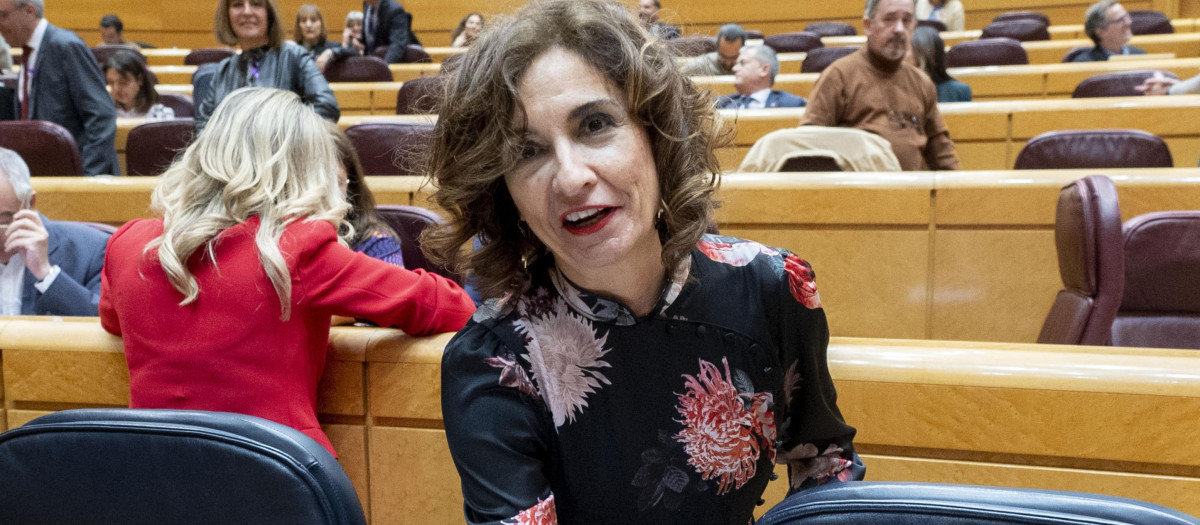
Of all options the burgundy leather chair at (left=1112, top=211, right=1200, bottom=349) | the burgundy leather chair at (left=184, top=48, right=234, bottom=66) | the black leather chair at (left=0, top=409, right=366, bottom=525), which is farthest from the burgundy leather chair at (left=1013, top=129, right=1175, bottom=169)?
the burgundy leather chair at (left=184, top=48, right=234, bottom=66)

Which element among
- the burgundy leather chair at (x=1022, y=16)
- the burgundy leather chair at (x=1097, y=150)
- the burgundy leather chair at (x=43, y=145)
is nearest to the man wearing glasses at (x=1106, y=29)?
the burgundy leather chair at (x=1022, y=16)

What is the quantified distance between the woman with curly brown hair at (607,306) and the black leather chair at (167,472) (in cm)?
13

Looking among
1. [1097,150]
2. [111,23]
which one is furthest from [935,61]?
[111,23]

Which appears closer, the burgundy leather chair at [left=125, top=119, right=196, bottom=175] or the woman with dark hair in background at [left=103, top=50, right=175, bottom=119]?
the burgundy leather chair at [left=125, top=119, right=196, bottom=175]

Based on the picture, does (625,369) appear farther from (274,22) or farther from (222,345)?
(274,22)

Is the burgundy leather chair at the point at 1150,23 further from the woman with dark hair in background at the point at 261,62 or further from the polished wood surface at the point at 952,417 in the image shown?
the polished wood surface at the point at 952,417

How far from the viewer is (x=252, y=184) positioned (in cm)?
114

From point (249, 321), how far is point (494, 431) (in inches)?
19.2

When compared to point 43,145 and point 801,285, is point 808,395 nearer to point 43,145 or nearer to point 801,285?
point 801,285

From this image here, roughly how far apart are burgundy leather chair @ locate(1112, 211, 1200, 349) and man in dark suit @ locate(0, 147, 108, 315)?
1697 mm

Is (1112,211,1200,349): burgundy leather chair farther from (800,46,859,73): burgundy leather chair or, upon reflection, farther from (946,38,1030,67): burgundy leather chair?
(946,38,1030,67): burgundy leather chair

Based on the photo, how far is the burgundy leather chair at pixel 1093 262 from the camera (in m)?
1.31

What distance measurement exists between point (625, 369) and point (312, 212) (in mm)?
596

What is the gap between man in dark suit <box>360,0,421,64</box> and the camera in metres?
6.03
